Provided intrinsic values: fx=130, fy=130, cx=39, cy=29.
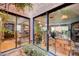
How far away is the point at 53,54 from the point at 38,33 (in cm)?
36

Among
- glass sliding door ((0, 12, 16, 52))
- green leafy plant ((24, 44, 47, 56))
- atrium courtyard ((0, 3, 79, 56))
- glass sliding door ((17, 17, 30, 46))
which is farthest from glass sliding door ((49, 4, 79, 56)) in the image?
glass sliding door ((0, 12, 16, 52))

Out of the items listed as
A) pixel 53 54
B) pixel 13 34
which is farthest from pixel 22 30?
pixel 53 54

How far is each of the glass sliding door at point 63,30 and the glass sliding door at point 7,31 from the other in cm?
54

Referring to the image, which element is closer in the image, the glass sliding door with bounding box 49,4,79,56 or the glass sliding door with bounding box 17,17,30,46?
the glass sliding door with bounding box 49,4,79,56

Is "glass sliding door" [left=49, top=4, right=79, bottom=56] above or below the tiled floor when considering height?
above

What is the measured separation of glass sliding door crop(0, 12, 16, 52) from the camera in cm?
181

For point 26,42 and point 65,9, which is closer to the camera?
point 65,9

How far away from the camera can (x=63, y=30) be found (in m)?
1.81

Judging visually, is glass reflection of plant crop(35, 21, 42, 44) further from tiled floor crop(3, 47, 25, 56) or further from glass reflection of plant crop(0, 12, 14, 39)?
glass reflection of plant crop(0, 12, 14, 39)

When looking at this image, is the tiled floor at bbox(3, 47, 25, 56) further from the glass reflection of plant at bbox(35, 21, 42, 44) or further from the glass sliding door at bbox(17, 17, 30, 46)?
the glass reflection of plant at bbox(35, 21, 42, 44)

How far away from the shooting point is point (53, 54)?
1.83 metres

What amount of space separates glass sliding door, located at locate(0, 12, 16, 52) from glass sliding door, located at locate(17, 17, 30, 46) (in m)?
0.07

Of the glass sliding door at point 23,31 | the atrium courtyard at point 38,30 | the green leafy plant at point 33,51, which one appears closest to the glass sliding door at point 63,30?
the atrium courtyard at point 38,30

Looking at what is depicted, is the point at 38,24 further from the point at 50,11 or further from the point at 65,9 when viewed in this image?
the point at 65,9
